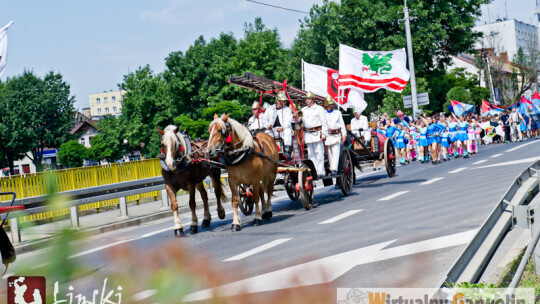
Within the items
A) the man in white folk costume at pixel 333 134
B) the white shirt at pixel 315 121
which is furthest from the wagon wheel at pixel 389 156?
the white shirt at pixel 315 121

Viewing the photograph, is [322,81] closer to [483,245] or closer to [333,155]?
[333,155]

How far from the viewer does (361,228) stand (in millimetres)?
9562

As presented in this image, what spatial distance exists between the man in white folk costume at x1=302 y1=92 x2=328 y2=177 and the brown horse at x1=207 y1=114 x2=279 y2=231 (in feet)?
6.41

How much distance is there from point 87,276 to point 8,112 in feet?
226

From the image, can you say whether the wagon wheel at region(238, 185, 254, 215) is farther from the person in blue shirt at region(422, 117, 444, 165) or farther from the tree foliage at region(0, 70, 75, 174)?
the tree foliage at region(0, 70, 75, 174)

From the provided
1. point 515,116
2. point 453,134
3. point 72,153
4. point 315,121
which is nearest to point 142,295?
point 315,121

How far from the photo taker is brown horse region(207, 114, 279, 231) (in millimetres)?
10578

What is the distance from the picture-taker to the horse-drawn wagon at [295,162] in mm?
12336

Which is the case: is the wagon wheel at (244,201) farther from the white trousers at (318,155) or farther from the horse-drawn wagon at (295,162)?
the white trousers at (318,155)

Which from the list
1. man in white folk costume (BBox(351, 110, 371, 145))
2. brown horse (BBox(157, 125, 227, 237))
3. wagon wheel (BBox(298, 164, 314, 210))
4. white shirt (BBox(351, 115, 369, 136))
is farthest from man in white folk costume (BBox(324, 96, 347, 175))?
white shirt (BBox(351, 115, 369, 136))

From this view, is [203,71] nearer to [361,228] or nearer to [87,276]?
[361,228]

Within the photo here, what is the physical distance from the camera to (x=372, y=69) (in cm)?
2298

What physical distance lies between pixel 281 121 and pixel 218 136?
2.66 m

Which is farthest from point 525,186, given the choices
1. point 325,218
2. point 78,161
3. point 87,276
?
point 78,161
